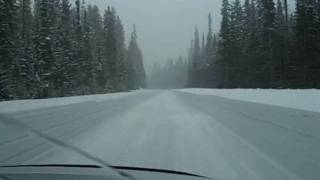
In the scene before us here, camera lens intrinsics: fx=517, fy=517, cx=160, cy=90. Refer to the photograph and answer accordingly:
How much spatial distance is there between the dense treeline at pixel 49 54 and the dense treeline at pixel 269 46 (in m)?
20.5

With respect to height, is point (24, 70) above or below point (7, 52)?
below

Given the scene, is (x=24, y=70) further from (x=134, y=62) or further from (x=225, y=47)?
(x=134, y=62)

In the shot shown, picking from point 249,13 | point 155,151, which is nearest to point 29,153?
point 155,151

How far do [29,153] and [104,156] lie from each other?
147 cm

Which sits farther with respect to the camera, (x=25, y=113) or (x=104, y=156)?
(x=25, y=113)

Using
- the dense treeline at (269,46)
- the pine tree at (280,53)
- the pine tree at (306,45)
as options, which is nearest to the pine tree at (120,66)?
the dense treeline at (269,46)

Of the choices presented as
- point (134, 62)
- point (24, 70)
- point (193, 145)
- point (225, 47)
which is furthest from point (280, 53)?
point (134, 62)

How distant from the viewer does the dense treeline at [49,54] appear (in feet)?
146

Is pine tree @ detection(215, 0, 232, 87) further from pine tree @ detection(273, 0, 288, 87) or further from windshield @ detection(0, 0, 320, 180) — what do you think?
pine tree @ detection(273, 0, 288, 87)

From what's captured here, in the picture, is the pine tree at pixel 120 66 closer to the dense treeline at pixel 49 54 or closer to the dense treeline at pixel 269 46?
the dense treeline at pixel 49 54

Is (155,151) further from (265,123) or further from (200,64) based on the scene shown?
(200,64)

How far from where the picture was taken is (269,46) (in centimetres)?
6391

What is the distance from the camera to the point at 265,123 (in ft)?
56.0

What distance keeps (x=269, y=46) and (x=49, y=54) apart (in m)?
27.2
